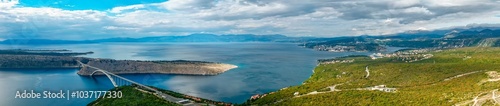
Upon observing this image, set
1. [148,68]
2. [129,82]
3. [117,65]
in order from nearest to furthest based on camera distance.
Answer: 1. [129,82]
2. [148,68]
3. [117,65]

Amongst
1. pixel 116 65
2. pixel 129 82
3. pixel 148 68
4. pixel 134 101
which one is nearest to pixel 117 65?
pixel 116 65

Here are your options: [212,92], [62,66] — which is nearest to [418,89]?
[212,92]

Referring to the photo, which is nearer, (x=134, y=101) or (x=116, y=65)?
(x=134, y=101)

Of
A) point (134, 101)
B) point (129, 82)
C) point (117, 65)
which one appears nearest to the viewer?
point (134, 101)

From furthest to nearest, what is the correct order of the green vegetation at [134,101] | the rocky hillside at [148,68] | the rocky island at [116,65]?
the rocky island at [116,65], the rocky hillside at [148,68], the green vegetation at [134,101]

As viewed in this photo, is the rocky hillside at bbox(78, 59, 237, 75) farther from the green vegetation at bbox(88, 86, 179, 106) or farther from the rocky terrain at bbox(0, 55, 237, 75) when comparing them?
the green vegetation at bbox(88, 86, 179, 106)

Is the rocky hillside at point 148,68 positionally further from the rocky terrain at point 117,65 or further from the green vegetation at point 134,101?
the green vegetation at point 134,101

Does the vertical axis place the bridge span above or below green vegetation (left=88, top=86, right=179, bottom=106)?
below

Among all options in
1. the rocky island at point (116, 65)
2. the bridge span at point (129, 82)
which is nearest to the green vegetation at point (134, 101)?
the bridge span at point (129, 82)

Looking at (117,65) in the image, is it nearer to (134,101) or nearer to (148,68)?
(148,68)

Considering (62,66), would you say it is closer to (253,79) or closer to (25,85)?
(25,85)

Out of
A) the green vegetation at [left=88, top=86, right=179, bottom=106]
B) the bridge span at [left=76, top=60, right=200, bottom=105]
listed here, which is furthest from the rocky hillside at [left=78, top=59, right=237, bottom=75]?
the green vegetation at [left=88, top=86, right=179, bottom=106]
